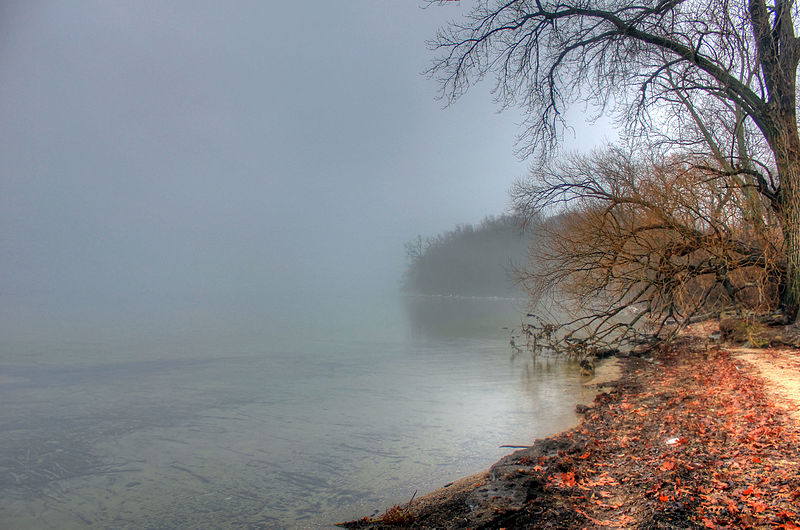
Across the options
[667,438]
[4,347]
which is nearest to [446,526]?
[667,438]

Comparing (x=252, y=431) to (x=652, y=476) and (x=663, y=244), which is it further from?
(x=663, y=244)

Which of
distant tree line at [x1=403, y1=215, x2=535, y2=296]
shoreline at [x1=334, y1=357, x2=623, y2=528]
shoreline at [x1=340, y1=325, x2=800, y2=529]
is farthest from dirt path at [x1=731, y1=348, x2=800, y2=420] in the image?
distant tree line at [x1=403, y1=215, x2=535, y2=296]

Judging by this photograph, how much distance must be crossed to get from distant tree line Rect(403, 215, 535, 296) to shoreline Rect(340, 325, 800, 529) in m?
71.0

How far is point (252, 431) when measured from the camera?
10.3 metres

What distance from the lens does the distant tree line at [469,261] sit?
3600 inches

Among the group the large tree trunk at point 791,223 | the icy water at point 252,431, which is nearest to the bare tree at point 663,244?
the large tree trunk at point 791,223

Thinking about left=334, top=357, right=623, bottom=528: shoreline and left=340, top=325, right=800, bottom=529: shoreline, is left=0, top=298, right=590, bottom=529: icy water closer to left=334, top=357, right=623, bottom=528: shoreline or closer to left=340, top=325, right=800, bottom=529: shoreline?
left=334, top=357, right=623, bottom=528: shoreline

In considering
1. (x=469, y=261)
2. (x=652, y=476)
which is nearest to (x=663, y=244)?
(x=652, y=476)

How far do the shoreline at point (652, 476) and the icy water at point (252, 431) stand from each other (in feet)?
4.82

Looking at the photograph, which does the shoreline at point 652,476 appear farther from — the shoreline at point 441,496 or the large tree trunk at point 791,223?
the large tree trunk at point 791,223

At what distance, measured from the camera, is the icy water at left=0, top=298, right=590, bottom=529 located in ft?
22.0

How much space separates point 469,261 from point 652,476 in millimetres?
100449

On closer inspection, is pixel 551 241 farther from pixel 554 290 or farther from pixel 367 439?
pixel 367 439

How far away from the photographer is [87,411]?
12.4 metres
